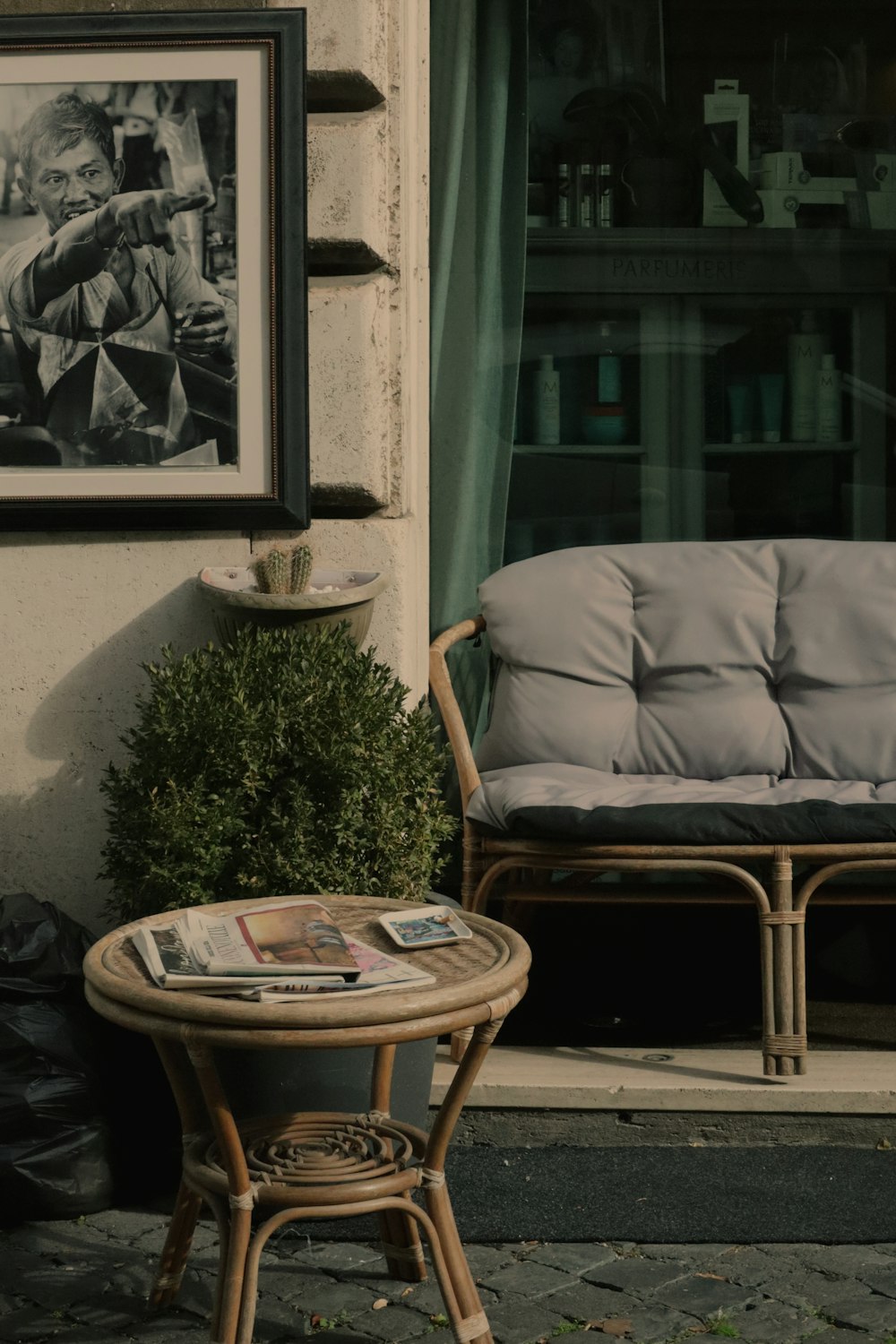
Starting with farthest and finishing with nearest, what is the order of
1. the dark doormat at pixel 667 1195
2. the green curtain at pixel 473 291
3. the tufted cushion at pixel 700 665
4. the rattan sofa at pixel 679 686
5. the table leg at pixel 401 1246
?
1. the green curtain at pixel 473 291
2. the tufted cushion at pixel 700 665
3. the rattan sofa at pixel 679 686
4. the dark doormat at pixel 667 1195
5. the table leg at pixel 401 1246

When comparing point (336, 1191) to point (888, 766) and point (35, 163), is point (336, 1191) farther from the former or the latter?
point (35, 163)

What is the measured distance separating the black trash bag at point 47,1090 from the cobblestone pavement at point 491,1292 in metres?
0.08

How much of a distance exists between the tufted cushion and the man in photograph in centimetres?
108

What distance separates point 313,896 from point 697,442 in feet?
7.65

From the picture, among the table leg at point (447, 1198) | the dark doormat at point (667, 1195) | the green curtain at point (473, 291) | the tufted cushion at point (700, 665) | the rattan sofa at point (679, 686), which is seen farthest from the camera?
the green curtain at point (473, 291)

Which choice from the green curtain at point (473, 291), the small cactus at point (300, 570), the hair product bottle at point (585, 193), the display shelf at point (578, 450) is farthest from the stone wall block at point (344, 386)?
the hair product bottle at point (585, 193)

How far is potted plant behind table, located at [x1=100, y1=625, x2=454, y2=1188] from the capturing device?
10.7ft

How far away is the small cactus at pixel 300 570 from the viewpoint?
3.72m

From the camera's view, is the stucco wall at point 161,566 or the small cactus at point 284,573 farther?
the stucco wall at point 161,566

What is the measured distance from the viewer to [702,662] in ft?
14.4

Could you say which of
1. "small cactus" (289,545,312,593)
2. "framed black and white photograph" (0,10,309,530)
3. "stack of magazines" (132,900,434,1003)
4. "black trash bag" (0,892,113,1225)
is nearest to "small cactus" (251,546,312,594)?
"small cactus" (289,545,312,593)

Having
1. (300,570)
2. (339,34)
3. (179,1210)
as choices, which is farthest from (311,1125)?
(339,34)

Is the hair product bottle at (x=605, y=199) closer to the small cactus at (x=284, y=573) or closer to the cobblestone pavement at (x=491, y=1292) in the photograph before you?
the small cactus at (x=284, y=573)

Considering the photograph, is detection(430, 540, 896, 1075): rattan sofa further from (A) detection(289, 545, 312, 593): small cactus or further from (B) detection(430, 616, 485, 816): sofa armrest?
(A) detection(289, 545, 312, 593): small cactus
